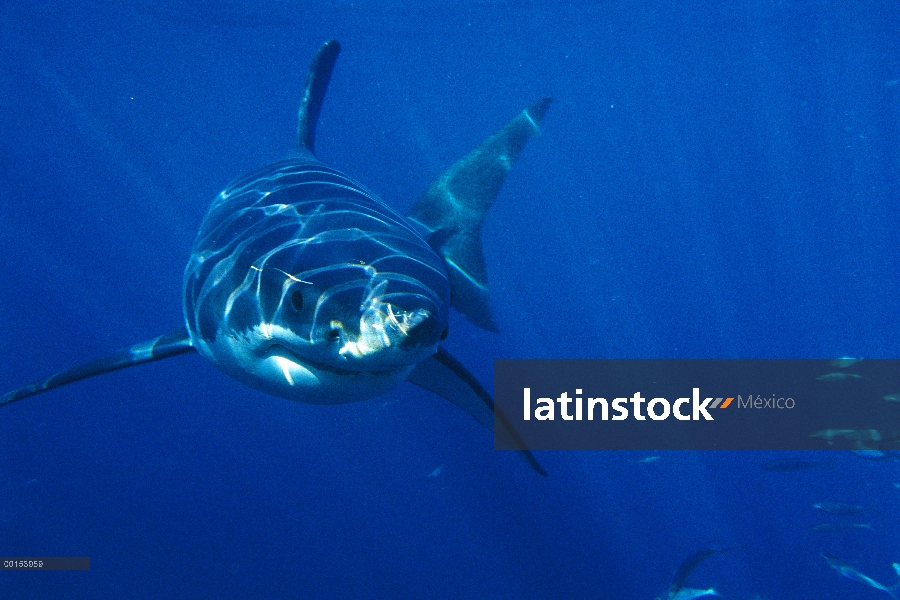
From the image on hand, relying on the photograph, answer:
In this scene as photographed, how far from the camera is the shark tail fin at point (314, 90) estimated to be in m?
4.43

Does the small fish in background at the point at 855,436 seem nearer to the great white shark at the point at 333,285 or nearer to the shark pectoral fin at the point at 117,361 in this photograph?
the great white shark at the point at 333,285

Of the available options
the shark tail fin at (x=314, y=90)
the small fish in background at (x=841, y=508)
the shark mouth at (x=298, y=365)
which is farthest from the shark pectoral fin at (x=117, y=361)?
the small fish in background at (x=841, y=508)

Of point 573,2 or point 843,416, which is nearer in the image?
point 843,416

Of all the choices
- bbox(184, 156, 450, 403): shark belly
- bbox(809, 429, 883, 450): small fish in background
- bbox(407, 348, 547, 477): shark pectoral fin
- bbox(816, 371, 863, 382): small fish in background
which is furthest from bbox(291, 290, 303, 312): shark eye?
bbox(816, 371, 863, 382): small fish in background

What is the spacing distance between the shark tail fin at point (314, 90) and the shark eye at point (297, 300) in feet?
10.4

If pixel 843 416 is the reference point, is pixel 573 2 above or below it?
above

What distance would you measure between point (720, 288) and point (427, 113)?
34.1 metres

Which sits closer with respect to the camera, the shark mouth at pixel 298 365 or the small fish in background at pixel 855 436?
the shark mouth at pixel 298 365

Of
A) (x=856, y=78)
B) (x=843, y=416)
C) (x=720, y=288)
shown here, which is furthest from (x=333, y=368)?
(x=856, y=78)

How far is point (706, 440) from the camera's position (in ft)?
50.0

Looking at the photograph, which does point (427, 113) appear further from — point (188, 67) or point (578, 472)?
point (578, 472)

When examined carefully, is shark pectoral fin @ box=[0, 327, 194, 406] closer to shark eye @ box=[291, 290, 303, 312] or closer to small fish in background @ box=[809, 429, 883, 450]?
shark eye @ box=[291, 290, 303, 312]

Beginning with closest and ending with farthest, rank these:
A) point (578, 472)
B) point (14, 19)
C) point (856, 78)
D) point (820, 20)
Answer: point (578, 472), point (14, 19), point (820, 20), point (856, 78)

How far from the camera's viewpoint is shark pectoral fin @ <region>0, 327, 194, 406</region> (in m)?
3.03
